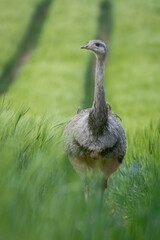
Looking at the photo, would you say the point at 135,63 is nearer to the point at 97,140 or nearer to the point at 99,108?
the point at 99,108

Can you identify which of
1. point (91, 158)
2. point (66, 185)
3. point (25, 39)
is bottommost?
point (66, 185)

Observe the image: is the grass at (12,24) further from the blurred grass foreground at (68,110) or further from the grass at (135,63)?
the grass at (135,63)

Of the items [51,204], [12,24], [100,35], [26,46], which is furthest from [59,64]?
[51,204]

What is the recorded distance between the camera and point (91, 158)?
467 centimetres

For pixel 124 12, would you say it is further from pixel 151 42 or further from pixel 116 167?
pixel 116 167

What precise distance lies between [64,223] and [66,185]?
34cm

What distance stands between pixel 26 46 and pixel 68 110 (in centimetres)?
770

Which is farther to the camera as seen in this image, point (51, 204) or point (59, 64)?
point (59, 64)

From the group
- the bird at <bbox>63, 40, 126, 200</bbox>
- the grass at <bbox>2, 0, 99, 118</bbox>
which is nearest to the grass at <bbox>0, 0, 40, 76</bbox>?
the grass at <bbox>2, 0, 99, 118</bbox>

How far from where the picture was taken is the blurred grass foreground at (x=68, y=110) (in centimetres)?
193

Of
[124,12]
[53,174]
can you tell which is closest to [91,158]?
[53,174]

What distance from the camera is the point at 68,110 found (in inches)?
593

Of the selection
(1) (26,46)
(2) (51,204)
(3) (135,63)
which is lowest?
(2) (51,204)

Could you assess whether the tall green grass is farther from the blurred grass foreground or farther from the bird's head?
the bird's head
